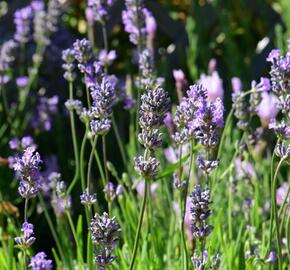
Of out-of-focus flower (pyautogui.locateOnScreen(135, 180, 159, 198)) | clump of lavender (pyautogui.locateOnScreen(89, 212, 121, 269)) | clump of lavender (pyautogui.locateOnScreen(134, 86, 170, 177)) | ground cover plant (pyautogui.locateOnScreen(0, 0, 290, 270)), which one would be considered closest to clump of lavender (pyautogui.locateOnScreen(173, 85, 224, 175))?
ground cover plant (pyautogui.locateOnScreen(0, 0, 290, 270))

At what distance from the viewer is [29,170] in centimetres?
143

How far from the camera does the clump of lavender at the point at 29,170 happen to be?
1416mm

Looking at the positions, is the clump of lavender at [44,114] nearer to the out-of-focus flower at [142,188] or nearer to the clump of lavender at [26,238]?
the out-of-focus flower at [142,188]

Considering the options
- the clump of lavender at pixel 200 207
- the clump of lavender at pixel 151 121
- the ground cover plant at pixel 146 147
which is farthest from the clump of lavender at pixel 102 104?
the clump of lavender at pixel 200 207

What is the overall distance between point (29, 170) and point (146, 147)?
8.8 inches

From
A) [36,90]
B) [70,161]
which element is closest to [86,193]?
[70,161]

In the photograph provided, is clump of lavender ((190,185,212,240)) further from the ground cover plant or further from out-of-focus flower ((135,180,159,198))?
out-of-focus flower ((135,180,159,198))

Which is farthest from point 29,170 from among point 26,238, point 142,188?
point 142,188

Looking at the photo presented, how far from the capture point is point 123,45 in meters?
4.89

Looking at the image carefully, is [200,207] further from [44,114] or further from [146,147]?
[44,114]

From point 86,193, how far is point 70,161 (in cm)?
177

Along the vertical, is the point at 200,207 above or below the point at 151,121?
below

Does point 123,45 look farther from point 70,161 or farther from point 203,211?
point 203,211

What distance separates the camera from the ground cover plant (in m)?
1.52
